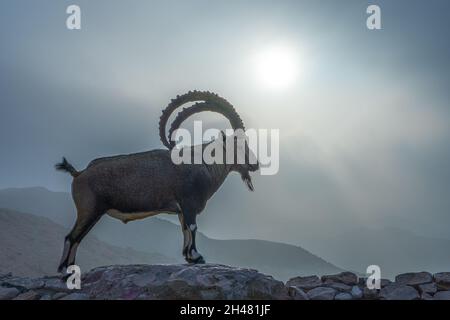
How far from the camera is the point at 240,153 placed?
11664 millimetres

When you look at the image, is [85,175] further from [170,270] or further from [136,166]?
[170,270]

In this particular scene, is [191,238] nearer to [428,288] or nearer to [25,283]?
[25,283]

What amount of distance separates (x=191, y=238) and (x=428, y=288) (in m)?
4.77

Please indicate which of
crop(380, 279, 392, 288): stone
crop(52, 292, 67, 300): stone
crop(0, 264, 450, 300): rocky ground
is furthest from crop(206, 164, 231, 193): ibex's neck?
crop(380, 279, 392, 288): stone

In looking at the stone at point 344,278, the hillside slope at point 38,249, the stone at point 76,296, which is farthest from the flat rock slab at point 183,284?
the hillside slope at point 38,249

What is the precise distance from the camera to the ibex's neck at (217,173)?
11102 mm

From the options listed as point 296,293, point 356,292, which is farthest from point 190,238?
point 356,292

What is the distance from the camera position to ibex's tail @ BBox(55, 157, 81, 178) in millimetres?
10719
